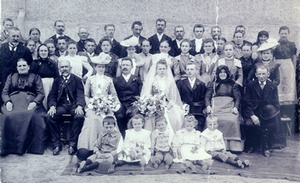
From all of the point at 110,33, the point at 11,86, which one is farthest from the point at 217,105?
the point at 11,86

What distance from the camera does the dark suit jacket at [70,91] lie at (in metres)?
6.16

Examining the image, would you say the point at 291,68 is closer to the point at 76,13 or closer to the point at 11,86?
the point at 76,13

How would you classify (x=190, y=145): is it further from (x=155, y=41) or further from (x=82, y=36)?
(x=82, y=36)

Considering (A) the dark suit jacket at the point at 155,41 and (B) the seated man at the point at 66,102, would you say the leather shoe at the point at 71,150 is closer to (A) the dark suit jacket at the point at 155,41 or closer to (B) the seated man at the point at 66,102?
(B) the seated man at the point at 66,102

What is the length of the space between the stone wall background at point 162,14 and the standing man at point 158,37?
0.09 metres

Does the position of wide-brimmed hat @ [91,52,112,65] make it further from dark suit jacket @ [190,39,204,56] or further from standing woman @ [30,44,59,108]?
dark suit jacket @ [190,39,204,56]

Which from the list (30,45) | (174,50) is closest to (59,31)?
(30,45)

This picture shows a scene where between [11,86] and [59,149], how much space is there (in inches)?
43.8

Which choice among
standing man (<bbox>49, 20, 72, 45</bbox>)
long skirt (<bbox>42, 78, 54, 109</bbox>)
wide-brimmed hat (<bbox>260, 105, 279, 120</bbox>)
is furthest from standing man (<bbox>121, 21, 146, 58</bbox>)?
wide-brimmed hat (<bbox>260, 105, 279, 120</bbox>)

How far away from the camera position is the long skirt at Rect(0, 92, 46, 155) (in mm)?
5871

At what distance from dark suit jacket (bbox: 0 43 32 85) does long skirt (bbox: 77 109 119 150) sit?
1.27 meters

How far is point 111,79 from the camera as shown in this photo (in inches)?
246

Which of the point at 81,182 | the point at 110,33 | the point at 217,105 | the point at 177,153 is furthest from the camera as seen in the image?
the point at 110,33

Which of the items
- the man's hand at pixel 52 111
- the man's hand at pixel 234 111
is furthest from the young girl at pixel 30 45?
the man's hand at pixel 234 111
